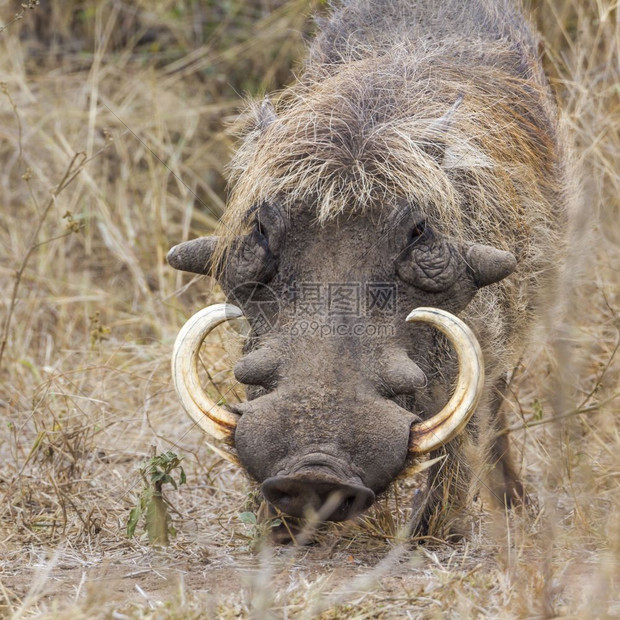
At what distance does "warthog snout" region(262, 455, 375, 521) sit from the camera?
2.27 meters

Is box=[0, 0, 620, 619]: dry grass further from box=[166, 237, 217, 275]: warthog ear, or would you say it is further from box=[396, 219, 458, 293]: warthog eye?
box=[166, 237, 217, 275]: warthog ear

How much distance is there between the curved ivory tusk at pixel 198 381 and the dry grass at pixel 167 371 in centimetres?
32

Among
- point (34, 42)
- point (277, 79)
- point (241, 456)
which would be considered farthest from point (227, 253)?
point (34, 42)

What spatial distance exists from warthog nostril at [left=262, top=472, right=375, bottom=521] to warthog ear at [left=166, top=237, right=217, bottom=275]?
0.80 metres

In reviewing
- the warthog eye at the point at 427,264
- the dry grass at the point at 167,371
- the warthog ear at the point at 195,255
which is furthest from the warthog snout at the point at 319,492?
the warthog ear at the point at 195,255

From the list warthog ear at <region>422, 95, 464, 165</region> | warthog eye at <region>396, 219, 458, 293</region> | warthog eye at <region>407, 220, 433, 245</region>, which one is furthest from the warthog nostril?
warthog ear at <region>422, 95, 464, 165</region>

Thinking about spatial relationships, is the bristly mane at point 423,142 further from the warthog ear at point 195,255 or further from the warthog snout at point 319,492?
the warthog snout at point 319,492

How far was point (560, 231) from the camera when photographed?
11.6 ft

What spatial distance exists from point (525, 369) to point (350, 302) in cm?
149

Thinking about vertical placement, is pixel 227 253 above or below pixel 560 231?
above

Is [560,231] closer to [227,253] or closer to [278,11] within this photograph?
[227,253]

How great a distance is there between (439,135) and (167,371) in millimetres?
1782

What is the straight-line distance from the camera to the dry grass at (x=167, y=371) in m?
Result: 2.27

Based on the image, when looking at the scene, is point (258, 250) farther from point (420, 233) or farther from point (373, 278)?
point (420, 233)
